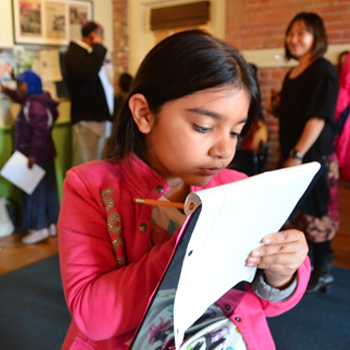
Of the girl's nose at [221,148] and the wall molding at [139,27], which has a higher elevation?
the wall molding at [139,27]

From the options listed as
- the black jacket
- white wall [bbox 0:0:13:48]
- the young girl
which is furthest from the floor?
the young girl

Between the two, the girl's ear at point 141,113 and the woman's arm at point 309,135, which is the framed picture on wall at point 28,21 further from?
the girl's ear at point 141,113

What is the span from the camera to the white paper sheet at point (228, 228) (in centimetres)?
46

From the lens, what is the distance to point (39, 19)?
3279 mm

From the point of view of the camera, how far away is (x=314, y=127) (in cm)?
193

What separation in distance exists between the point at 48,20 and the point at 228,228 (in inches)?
136

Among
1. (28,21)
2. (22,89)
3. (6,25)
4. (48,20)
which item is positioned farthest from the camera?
(48,20)

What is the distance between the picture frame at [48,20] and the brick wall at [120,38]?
0.50 m

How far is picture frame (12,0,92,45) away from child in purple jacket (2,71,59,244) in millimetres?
533

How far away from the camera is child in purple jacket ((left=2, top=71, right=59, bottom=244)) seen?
9.27ft

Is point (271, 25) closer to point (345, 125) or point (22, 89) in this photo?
point (345, 125)

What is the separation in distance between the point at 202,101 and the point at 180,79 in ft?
0.21

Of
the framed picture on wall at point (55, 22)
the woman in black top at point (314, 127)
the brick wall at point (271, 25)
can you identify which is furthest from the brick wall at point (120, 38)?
the woman in black top at point (314, 127)

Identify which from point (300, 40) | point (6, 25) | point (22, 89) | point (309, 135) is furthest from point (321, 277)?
point (6, 25)
